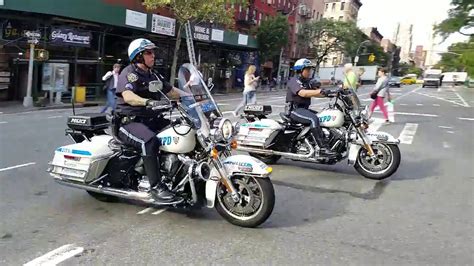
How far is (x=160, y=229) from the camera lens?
4555 millimetres

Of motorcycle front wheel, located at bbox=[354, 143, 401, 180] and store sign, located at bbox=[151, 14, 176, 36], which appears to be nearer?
motorcycle front wheel, located at bbox=[354, 143, 401, 180]

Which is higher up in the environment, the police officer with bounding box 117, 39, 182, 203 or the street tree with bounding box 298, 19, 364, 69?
the street tree with bounding box 298, 19, 364, 69

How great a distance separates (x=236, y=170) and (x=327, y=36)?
62279 mm

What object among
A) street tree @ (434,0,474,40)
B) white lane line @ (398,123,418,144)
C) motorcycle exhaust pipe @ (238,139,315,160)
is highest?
street tree @ (434,0,474,40)

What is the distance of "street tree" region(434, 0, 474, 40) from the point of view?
3172 cm

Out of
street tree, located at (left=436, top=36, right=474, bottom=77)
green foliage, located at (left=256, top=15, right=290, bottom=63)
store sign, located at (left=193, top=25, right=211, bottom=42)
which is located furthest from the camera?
street tree, located at (left=436, top=36, right=474, bottom=77)

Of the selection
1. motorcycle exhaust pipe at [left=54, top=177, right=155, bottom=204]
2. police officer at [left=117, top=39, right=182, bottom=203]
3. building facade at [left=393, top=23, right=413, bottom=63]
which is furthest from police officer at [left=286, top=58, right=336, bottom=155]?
building facade at [left=393, top=23, right=413, bottom=63]

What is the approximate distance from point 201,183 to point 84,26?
20718mm

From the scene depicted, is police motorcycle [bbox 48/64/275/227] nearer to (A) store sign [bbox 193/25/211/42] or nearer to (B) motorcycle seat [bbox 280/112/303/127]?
(B) motorcycle seat [bbox 280/112/303/127]

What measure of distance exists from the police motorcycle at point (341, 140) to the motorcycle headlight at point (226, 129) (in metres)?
2.85

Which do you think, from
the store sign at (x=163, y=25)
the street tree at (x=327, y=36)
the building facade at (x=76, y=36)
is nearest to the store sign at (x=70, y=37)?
the building facade at (x=76, y=36)

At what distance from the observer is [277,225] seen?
15.8 feet

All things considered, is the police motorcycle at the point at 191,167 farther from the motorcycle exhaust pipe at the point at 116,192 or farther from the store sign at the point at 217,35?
the store sign at the point at 217,35

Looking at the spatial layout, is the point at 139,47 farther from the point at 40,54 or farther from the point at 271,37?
the point at 271,37
